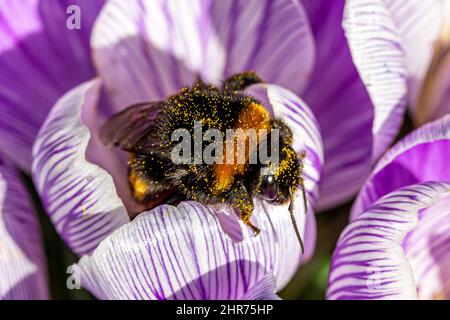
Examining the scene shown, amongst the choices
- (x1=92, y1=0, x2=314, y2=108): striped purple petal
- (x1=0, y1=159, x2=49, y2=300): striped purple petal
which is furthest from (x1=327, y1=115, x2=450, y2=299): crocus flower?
(x1=0, y1=159, x2=49, y2=300): striped purple petal

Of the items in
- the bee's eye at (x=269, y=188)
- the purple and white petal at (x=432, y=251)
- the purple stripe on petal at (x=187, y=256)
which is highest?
the bee's eye at (x=269, y=188)

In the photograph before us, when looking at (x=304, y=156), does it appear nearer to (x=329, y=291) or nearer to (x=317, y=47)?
(x=329, y=291)

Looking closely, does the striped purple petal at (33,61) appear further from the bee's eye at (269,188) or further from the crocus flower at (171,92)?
the bee's eye at (269,188)

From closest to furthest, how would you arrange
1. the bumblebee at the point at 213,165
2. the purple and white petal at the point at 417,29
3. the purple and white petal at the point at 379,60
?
the bumblebee at the point at 213,165 → the purple and white petal at the point at 379,60 → the purple and white petal at the point at 417,29

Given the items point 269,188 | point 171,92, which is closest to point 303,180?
point 269,188

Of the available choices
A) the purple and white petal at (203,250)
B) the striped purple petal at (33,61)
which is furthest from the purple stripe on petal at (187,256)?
the striped purple petal at (33,61)

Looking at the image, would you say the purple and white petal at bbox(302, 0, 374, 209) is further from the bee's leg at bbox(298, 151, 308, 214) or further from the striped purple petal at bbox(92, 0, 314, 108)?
the bee's leg at bbox(298, 151, 308, 214)

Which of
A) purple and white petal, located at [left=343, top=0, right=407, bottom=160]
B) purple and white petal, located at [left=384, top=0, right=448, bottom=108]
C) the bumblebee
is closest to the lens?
the bumblebee
